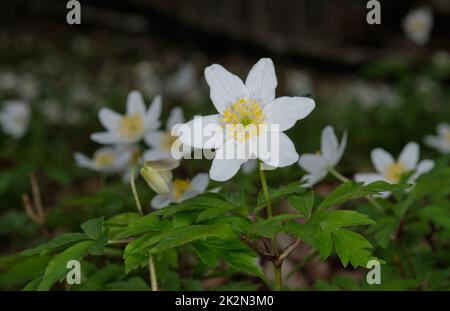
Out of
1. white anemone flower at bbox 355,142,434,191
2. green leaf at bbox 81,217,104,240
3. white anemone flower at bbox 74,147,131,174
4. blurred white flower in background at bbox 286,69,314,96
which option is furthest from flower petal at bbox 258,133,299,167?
blurred white flower in background at bbox 286,69,314,96

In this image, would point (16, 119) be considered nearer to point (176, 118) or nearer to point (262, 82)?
point (176, 118)

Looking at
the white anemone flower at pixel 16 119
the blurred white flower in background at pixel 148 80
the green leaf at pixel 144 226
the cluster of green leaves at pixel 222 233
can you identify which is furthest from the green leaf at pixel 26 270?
the blurred white flower in background at pixel 148 80

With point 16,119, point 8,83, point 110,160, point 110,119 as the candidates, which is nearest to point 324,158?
point 110,119

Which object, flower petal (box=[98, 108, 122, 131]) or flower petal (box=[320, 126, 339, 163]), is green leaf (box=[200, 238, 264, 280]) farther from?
flower petal (box=[98, 108, 122, 131])

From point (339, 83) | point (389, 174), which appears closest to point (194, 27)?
point (339, 83)

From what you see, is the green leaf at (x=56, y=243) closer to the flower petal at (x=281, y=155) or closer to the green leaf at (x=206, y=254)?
the green leaf at (x=206, y=254)
